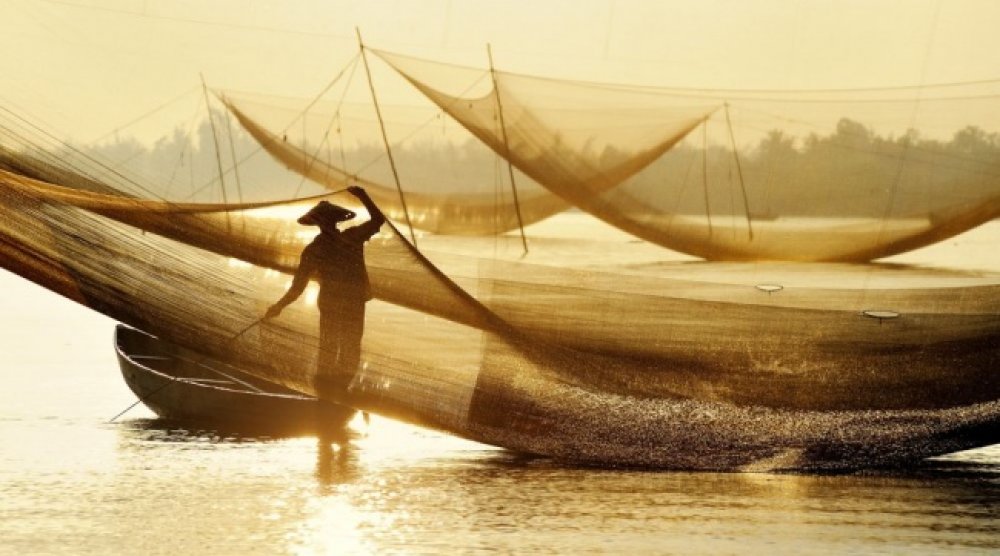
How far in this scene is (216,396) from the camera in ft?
16.9

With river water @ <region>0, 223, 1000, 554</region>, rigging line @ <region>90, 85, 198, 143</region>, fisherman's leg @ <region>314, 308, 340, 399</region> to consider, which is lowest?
river water @ <region>0, 223, 1000, 554</region>

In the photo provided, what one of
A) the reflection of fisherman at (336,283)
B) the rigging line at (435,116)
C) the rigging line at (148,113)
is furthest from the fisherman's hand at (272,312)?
the rigging line at (148,113)

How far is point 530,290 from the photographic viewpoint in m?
4.11

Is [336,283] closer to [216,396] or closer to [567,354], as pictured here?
[567,354]

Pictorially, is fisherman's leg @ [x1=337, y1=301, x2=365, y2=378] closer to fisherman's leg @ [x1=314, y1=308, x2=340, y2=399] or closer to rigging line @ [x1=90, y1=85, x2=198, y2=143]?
fisherman's leg @ [x1=314, y1=308, x2=340, y2=399]

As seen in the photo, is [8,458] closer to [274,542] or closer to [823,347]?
[274,542]

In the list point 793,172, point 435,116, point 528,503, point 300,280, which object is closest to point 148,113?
point 435,116

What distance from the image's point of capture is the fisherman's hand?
13.5ft

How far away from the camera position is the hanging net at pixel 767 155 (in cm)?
881

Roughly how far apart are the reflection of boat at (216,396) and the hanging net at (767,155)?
3565 millimetres

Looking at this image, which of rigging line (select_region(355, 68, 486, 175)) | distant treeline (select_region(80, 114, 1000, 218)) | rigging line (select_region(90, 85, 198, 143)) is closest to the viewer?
rigging line (select_region(355, 68, 486, 175))

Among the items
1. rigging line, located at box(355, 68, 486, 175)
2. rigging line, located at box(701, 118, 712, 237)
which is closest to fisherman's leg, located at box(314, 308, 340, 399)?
rigging line, located at box(355, 68, 486, 175)

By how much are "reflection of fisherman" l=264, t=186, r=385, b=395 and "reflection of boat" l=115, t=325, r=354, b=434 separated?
32.9 inches

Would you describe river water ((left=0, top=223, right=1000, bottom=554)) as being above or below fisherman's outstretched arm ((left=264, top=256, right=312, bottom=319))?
below
